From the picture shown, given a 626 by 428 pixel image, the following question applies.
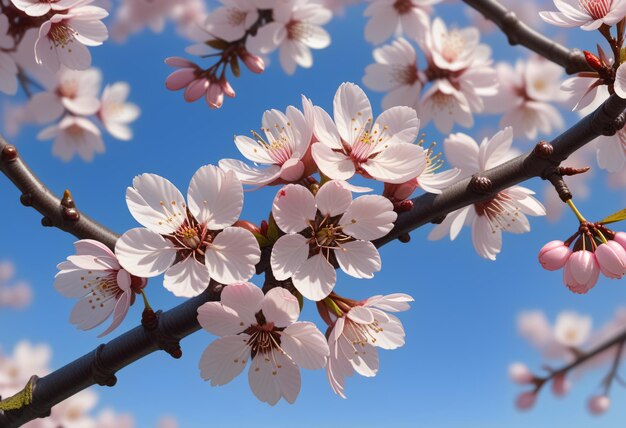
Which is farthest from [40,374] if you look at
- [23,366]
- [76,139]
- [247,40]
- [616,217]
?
[616,217]

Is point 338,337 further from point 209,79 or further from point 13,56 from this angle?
point 13,56

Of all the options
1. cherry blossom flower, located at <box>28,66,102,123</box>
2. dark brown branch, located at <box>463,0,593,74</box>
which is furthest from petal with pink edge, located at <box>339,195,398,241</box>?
cherry blossom flower, located at <box>28,66,102,123</box>

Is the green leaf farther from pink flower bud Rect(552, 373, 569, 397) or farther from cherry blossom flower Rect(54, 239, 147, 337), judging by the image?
pink flower bud Rect(552, 373, 569, 397)

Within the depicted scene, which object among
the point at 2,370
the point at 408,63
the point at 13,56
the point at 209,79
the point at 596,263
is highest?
the point at 408,63

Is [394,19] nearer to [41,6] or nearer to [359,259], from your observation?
[41,6]

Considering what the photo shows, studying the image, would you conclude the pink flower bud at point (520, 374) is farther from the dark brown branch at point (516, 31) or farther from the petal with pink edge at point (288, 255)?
the petal with pink edge at point (288, 255)

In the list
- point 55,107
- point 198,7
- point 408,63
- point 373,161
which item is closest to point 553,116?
point 408,63
